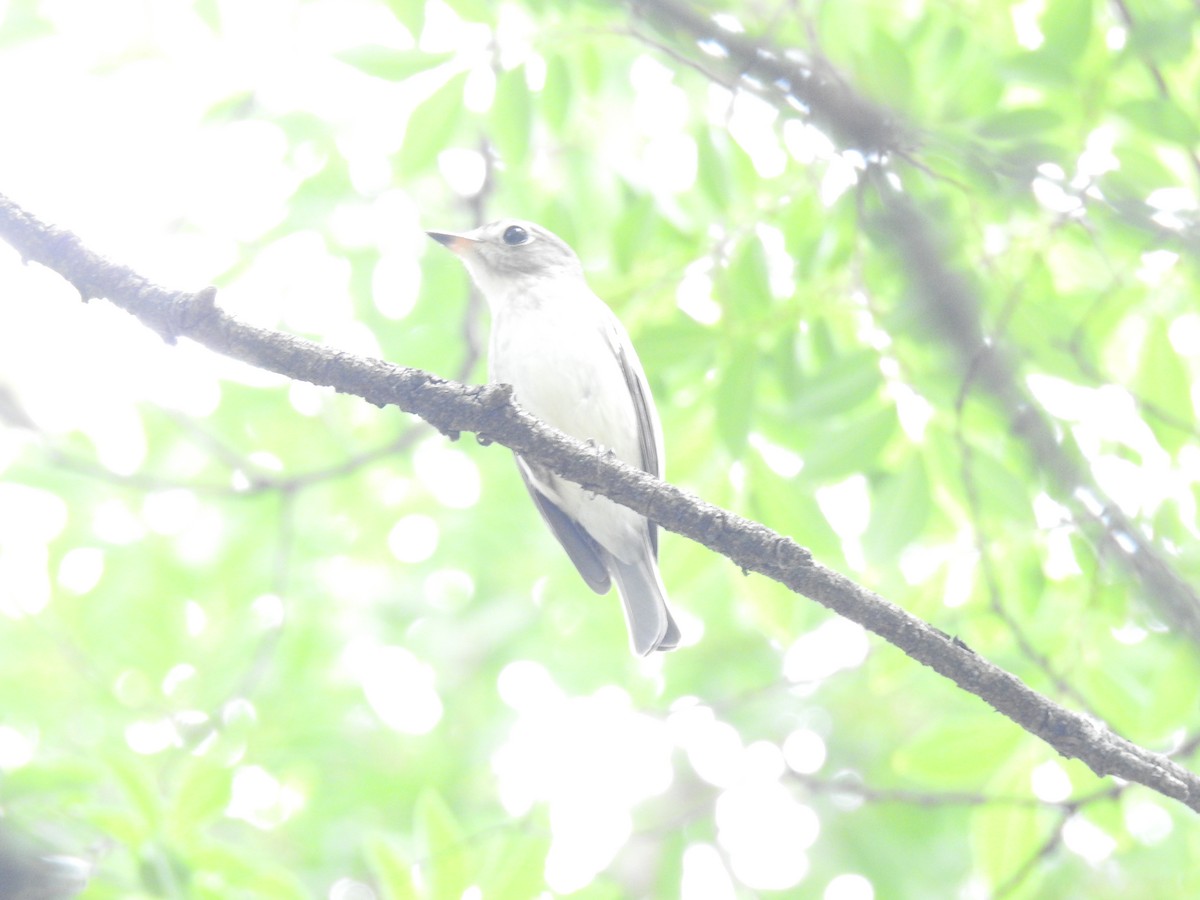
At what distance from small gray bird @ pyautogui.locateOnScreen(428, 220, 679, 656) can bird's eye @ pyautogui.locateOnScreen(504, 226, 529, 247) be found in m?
0.05

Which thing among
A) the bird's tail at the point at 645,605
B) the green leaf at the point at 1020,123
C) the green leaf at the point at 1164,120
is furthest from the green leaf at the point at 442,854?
the green leaf at the point at 1164,120

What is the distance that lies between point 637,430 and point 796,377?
3.36ft

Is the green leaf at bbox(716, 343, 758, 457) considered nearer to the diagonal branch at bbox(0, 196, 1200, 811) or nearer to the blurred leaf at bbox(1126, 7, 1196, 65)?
the diagonal branch at bbox(0, 196, 1200, 811)

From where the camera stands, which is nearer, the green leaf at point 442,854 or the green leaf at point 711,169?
the green leaf at point 442,854

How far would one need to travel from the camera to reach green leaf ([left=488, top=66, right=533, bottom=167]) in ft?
13.4

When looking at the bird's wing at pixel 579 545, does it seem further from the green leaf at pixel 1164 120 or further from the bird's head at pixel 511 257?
the green leaf at pixel 1164 120

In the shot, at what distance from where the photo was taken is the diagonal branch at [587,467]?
2.68 meters

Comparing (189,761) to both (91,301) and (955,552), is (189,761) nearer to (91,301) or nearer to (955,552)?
(91,301)

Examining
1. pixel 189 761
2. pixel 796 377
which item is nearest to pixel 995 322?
pixel 796 377

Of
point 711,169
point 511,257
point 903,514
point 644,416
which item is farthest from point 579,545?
point 711,169

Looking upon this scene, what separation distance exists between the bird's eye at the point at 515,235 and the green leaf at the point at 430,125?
130cm

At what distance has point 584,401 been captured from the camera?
4.95m

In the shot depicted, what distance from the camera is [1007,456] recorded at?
388 cm

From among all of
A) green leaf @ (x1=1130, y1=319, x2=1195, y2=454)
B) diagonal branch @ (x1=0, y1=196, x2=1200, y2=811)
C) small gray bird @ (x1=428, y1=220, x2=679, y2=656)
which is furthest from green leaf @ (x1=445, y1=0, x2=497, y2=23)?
green leaf @ (x1=1130, y1=319, x2=1195, y2=454)
